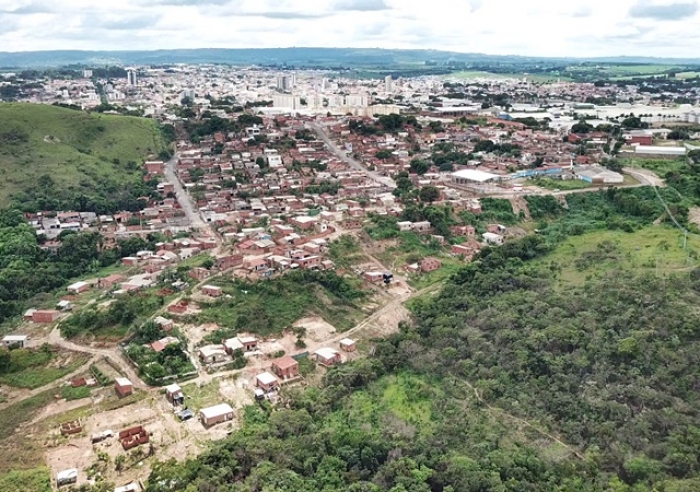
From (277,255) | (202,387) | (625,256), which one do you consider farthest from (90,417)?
(625,256)

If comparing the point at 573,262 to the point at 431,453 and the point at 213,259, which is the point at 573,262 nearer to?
the point at 431,453

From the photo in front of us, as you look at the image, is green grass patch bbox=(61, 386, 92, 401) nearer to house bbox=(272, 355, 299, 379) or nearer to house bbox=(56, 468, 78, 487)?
house bbox=(56, 468, 78, 487)

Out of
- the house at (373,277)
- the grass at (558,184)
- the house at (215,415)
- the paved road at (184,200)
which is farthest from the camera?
the grass at (558,184)

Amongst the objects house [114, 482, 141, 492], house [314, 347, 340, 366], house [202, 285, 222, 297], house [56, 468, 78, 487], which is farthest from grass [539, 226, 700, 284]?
house [56, 468, 78, 487]

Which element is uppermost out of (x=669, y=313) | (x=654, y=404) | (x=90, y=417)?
(x=669, y=313)

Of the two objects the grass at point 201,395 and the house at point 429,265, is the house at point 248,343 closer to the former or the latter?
the grass at point 201,395

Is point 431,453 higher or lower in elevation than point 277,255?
lower

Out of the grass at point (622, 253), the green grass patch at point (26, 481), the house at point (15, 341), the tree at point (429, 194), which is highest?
the tree at point (429, 194)

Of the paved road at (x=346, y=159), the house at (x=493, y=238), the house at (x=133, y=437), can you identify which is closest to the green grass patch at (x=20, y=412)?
the house at (x=133, y=437)
